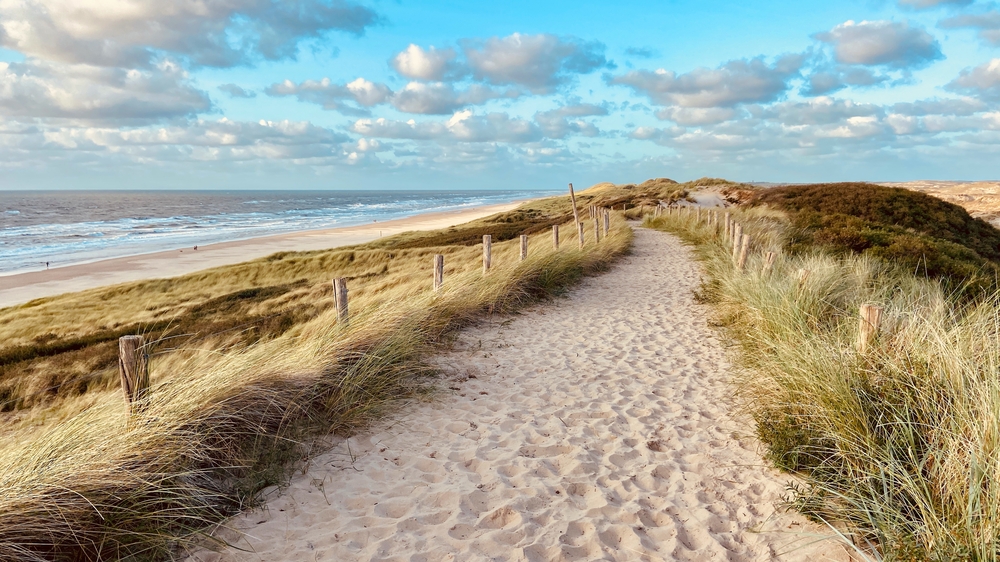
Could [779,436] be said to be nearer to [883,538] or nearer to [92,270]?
[883,538]

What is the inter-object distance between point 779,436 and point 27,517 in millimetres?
4792

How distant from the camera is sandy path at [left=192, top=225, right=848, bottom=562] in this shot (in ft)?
10.9

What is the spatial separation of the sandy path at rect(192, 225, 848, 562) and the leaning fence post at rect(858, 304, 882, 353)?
47.1 inches

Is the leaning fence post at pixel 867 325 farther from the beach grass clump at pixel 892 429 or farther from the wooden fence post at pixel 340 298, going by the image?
the wooden fence post at pixel 340 298

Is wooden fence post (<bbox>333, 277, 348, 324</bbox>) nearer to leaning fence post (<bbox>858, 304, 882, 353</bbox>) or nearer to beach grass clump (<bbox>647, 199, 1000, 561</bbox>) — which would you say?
beach grass clump (<bbox>647, 199, 1000, 561</bbox>)

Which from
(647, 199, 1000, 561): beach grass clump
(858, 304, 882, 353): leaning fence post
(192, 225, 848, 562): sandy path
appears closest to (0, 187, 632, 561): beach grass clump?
(192, 225, 848, 562): sandy path

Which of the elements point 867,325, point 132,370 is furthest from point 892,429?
point 132,370

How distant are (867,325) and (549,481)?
9.32ft

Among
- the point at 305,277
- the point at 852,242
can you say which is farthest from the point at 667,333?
the point at 305,277

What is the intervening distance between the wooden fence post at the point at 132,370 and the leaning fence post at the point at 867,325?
545 centimetres

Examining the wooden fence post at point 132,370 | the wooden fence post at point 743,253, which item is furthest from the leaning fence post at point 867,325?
the wooden fence post at point 743,253

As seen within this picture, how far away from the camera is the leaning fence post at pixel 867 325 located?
177 inches

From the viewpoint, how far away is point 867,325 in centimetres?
455

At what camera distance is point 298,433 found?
4531mm
